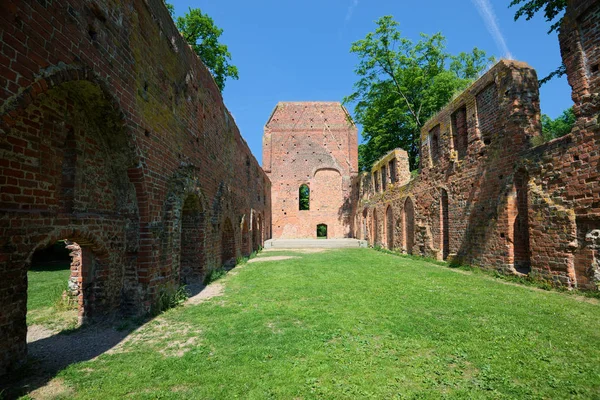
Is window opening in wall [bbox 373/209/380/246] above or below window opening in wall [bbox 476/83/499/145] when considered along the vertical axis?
below

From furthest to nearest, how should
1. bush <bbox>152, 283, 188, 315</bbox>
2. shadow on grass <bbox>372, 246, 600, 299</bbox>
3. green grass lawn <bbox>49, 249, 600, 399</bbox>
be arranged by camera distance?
shadow on grass <bbox>372, 246, 600, 299</bbox>
bush <bbox>152, 283, 188, 315</bbox>
green grass lawn <bbox>49, 249, 600, 399</bbox>

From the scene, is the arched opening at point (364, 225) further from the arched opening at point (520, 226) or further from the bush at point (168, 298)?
the bush at point (168, 298)

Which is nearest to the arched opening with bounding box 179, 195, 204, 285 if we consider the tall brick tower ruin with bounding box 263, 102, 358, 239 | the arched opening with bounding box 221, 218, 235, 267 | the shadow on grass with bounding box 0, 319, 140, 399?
the shadow on grass with bounding box 0, 319, 140, 399

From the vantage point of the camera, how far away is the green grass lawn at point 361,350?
2924mm

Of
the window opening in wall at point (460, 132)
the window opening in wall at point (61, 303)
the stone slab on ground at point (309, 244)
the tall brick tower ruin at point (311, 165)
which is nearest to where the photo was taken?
the window opening in wall at point (61, 303)

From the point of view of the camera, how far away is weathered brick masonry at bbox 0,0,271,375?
3238 millimetres

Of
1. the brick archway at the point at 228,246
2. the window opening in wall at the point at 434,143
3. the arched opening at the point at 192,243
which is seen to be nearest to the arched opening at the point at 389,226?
the window opening in wall at the point at 434,143

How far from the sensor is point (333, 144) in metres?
30.2

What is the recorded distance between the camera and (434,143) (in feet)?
45.2

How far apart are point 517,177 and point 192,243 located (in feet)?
30.0

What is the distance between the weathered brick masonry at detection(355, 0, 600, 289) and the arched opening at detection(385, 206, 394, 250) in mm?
4075

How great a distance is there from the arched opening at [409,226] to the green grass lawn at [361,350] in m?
9.27

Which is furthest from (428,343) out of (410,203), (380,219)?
(380,219)

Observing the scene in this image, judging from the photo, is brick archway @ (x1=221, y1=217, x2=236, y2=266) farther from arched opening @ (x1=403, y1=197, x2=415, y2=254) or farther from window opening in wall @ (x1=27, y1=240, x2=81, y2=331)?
arched opening @ (x1=403, y1=197, x2=415, y2=254)
